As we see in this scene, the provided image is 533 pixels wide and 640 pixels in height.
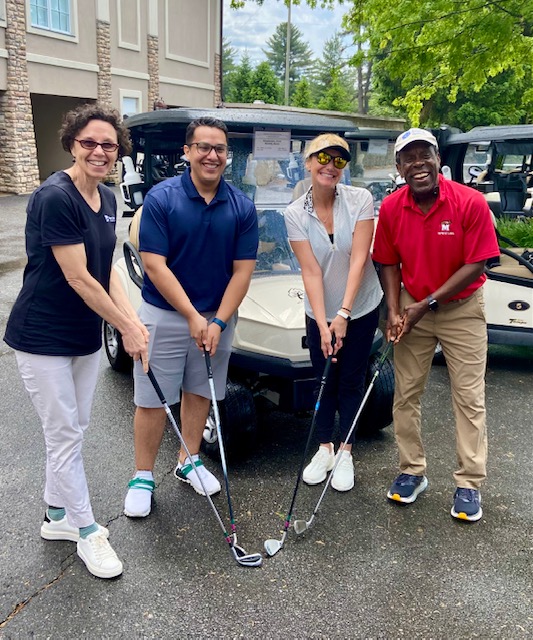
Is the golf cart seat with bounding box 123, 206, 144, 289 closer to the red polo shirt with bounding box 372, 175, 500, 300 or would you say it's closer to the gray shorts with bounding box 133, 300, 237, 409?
the gray shorts with bounding box 133, 300, 237, 409

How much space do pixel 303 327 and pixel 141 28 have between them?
19.7 metres

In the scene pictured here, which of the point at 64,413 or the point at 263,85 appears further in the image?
the point at 263,85

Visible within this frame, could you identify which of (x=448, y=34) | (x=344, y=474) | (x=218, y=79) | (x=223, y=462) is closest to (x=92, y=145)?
(x=223, y=462)

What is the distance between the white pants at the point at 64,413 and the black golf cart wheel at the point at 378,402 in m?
1.77

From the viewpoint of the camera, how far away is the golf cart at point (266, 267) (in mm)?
3498

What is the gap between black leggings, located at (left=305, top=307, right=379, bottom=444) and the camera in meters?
3.33

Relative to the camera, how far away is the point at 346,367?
11.1ft

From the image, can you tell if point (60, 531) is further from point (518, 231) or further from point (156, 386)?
point (518, 231)

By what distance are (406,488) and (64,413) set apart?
5.91 feet

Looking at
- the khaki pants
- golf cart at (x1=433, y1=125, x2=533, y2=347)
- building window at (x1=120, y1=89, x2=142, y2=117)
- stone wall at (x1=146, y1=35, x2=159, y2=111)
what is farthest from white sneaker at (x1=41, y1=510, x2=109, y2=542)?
stone wall at (x1=146, y1=35, x2=159, y2=111)

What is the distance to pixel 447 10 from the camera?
7.62 meters

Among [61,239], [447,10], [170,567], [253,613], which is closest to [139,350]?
[61,239]

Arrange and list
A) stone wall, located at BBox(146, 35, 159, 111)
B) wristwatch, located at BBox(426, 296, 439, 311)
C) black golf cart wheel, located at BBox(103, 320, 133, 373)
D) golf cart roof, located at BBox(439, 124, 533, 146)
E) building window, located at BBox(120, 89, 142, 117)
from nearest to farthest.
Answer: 1. wristwatch, located at BBox(426, 296, 439, 311)
2. black golf cart wheel, located at BBox(103, 320, 133, 373)
3. golf cart roof, located at BBox(439, 124, 533, 146)
4. building window, located at BBox(120, 89, 142, 117)
5. stone wall, located at BBox(146, 35, 159, 111)

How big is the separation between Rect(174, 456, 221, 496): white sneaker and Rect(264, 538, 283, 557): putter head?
537 mm
